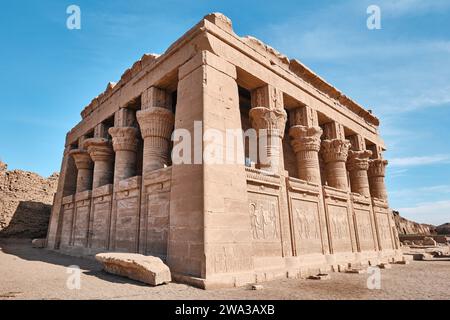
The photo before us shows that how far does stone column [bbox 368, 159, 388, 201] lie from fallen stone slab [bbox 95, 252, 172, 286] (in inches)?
484

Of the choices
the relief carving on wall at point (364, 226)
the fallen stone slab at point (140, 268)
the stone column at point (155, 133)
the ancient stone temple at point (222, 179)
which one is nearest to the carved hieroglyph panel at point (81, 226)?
the ancient stone temple at point (222, 179)

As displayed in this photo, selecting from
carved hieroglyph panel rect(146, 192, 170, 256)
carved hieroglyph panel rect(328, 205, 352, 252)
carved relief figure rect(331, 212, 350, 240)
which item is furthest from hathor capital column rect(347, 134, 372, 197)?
carved hieroglyph panel rect(146, 192, 170, 256)

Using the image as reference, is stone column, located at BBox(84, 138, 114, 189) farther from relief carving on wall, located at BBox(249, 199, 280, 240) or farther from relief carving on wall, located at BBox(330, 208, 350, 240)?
relief carving on wall, located at BBox(330, 208, 350, 240)

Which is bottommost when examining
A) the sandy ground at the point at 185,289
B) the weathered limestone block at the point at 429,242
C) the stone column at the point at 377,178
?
the sandy ground at the point at 185,289

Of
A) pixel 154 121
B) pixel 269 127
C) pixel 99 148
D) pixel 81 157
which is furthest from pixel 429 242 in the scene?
pixel 81 157

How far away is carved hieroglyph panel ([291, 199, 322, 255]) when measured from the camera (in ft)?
25.7

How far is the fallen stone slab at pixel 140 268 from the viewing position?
501 cm

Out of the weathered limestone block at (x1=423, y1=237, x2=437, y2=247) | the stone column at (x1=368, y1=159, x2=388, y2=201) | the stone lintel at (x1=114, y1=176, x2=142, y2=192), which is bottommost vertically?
the weathered limestone block at (x1=423, y1=237, x2=437, y2=247)

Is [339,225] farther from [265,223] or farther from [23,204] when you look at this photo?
[23,204]

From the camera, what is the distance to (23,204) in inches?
627

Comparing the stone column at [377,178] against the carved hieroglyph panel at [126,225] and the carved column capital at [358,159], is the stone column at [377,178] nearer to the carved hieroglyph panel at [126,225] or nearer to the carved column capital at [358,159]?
the carved column capital at [358,159]

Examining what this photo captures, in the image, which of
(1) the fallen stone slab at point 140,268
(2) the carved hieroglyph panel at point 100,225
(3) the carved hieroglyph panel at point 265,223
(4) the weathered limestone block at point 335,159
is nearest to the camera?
(1) the fallen stone slab at point 140,268

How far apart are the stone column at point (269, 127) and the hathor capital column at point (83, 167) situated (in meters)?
8.04

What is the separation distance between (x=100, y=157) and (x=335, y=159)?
930 cm
